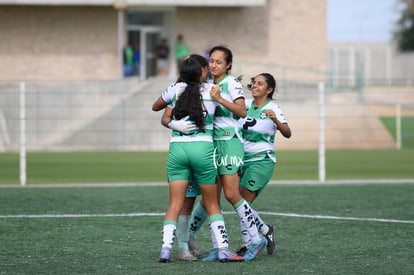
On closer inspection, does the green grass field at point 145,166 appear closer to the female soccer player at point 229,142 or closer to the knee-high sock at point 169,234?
the female soccer player at point 229,142

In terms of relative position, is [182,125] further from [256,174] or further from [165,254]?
[256,174]

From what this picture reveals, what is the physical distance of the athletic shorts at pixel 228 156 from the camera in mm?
9422

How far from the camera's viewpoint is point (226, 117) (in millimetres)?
9484

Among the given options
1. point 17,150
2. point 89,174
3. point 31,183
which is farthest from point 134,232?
point 17,150

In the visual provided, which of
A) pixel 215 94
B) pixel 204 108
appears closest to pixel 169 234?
pixel 204 108

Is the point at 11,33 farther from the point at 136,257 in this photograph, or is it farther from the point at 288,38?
the point at 136,257

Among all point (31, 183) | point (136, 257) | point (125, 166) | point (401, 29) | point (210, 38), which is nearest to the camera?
point (136, 257)

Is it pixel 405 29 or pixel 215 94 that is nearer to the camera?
pixel 215 94

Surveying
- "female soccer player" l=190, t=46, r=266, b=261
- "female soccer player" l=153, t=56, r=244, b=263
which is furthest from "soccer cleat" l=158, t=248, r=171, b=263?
"female soccer player" l=190, t=46, r=266, b=261

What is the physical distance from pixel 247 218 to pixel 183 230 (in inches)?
24.8

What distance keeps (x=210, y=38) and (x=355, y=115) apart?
8.86 meters

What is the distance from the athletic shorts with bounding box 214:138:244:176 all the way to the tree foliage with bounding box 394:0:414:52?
75.0 meters

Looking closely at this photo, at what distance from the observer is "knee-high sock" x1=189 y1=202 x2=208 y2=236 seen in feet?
32.5

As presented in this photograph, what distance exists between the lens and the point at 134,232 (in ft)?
37.7
